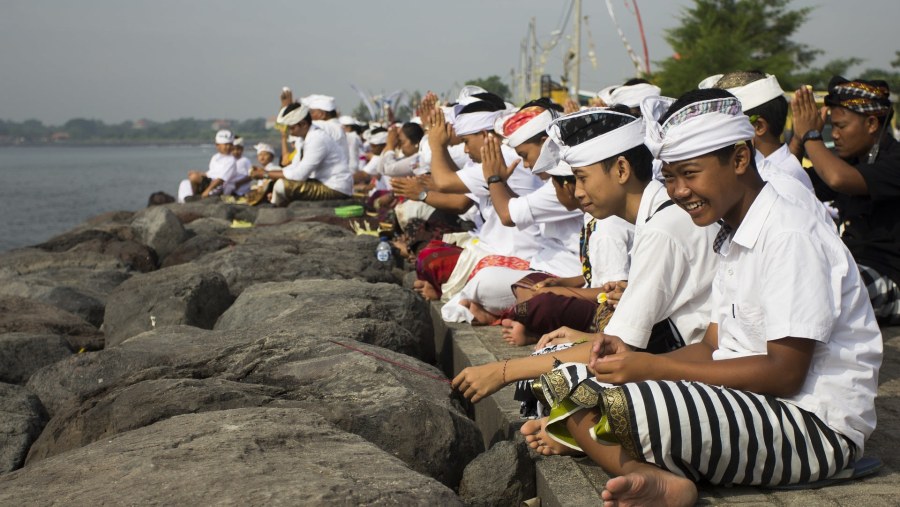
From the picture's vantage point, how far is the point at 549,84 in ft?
116

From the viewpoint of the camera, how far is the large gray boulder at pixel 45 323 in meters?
6.53

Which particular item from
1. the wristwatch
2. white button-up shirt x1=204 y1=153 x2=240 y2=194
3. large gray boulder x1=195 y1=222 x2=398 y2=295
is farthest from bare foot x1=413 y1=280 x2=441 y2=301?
white button-up shirt x1=204 y1=153 x2=240 y2=194

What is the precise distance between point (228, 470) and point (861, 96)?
4470 mm

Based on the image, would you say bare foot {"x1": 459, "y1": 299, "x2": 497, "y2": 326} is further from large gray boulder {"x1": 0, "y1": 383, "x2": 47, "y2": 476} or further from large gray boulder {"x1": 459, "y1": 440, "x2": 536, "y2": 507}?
large gray boulder {"x1": 0, "y1": 383, "x2": 47, "y2": 476}

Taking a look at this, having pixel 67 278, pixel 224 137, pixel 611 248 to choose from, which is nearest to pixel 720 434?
pixel 611 248

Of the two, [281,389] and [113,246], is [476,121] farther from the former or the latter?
[113,246]

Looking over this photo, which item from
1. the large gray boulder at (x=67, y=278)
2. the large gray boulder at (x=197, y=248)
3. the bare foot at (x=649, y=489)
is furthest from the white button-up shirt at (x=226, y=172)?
the bare foot at (x=649, y=489)

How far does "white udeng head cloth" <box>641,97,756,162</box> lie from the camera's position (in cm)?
318

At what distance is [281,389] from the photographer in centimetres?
406

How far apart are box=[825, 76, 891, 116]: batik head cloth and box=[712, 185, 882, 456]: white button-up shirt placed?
293cm

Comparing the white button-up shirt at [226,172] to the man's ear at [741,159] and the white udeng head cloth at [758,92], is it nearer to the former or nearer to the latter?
the white udeng head cloth at [758,92]

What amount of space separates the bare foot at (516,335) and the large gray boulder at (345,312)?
514mm

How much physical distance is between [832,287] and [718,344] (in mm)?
576

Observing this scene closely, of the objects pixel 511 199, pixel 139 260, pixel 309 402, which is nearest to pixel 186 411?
pixel 309 402
